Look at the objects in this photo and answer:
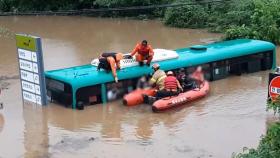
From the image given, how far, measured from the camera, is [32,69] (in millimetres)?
15938

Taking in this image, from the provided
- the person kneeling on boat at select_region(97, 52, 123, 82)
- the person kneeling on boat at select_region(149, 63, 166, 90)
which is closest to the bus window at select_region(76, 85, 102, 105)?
the person kneeling on boat at select_region(97, 52, 123, 82)

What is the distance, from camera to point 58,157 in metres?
12.2

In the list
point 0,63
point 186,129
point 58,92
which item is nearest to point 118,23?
point 0,63

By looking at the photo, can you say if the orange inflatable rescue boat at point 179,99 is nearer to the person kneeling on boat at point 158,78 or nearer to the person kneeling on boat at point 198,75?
the person kneeling on boat at point 158,78

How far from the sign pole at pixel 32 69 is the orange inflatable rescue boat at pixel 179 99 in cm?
313

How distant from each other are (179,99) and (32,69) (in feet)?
13.4

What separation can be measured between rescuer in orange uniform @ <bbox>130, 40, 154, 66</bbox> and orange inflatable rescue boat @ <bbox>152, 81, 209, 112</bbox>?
155cm

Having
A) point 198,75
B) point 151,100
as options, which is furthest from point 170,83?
point 198,75

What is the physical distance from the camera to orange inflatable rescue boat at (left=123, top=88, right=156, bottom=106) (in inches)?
631

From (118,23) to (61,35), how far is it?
16.0 ft

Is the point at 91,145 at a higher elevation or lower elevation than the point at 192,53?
lower

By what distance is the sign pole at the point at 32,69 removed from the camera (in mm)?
15656

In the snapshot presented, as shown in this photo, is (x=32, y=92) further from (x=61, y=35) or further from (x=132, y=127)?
(x=61, y=35)

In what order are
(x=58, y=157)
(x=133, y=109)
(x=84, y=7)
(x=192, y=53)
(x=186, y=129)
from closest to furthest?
(x=58, y=157) → (x=186, y=129) → (x=133, y=109) → (x=192, y=53) → (x=84, y=7)
